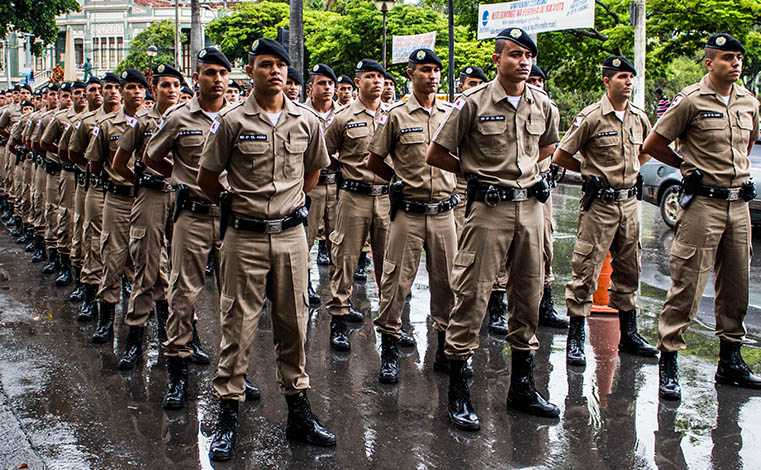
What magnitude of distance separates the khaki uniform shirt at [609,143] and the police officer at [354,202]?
5.77 ft

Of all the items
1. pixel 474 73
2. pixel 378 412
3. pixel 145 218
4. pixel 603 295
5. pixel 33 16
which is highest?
pixel 33 16

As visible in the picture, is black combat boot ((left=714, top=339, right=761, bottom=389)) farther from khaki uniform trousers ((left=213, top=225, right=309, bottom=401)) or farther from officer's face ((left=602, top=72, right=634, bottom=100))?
khaki uniform trousers ((left=213, top=225, right=309, bottom=401))

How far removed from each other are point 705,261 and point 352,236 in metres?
2.84

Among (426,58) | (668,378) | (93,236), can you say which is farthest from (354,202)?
(668,378)

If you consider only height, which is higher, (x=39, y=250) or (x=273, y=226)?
(x=273, y=226)

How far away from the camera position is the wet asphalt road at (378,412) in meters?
4.49

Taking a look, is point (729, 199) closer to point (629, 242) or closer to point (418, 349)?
point (629, 242)

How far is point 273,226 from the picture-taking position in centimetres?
457

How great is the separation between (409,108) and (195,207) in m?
1.78

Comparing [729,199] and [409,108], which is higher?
[409,108]

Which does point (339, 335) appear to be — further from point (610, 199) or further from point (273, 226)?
point (610, 199)

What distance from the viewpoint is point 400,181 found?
5926 mm

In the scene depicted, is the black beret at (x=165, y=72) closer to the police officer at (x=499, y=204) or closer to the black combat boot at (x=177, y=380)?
the black combat boot at (x=177, y=380)


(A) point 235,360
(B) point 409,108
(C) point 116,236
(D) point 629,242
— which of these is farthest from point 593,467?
(C) point 116,236
